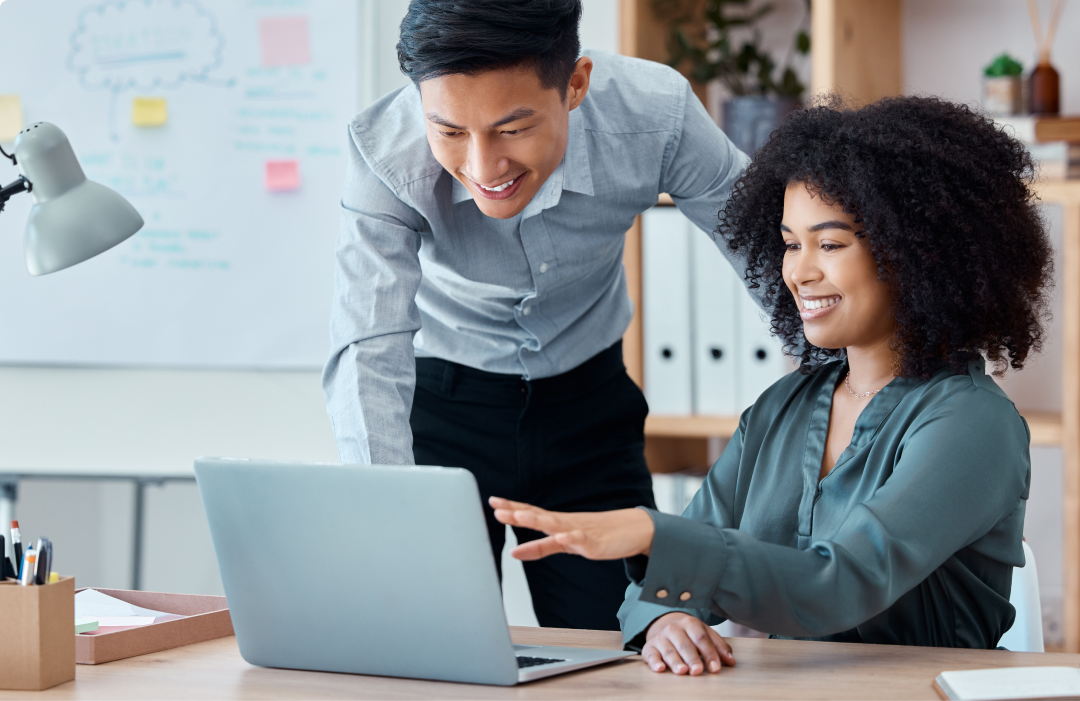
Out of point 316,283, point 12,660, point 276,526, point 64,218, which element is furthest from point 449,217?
point 316,283

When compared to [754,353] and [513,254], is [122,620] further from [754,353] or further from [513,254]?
[754,353]

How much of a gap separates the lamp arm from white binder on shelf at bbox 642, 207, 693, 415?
1314 millimetres

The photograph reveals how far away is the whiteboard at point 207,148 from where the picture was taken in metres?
2.40

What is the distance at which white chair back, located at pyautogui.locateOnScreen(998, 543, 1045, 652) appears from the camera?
1.23 meters

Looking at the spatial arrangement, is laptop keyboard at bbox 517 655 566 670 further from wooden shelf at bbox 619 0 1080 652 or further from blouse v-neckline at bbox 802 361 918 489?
wooden shelf at bbox 619 0 1080 652

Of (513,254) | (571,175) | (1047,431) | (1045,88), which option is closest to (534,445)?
(513,254)

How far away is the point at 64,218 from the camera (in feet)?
3.35

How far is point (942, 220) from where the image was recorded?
1.10 meters

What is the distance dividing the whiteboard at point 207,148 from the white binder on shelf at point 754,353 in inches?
37.3

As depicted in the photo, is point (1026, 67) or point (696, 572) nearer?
point (696, 572)

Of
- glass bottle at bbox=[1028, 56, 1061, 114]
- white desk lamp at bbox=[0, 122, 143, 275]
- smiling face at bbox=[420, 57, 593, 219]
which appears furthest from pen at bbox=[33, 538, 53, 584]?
glass bottle at bbox=[1028, 56, 1061, 114]

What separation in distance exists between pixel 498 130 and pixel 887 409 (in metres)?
0.52

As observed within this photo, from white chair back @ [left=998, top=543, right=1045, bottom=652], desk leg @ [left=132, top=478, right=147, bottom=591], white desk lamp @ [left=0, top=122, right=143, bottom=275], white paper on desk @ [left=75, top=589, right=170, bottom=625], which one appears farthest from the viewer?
desk leg @ [left=132, top=478, right=147, bottom=591]

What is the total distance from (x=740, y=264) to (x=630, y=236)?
2.27 feet
